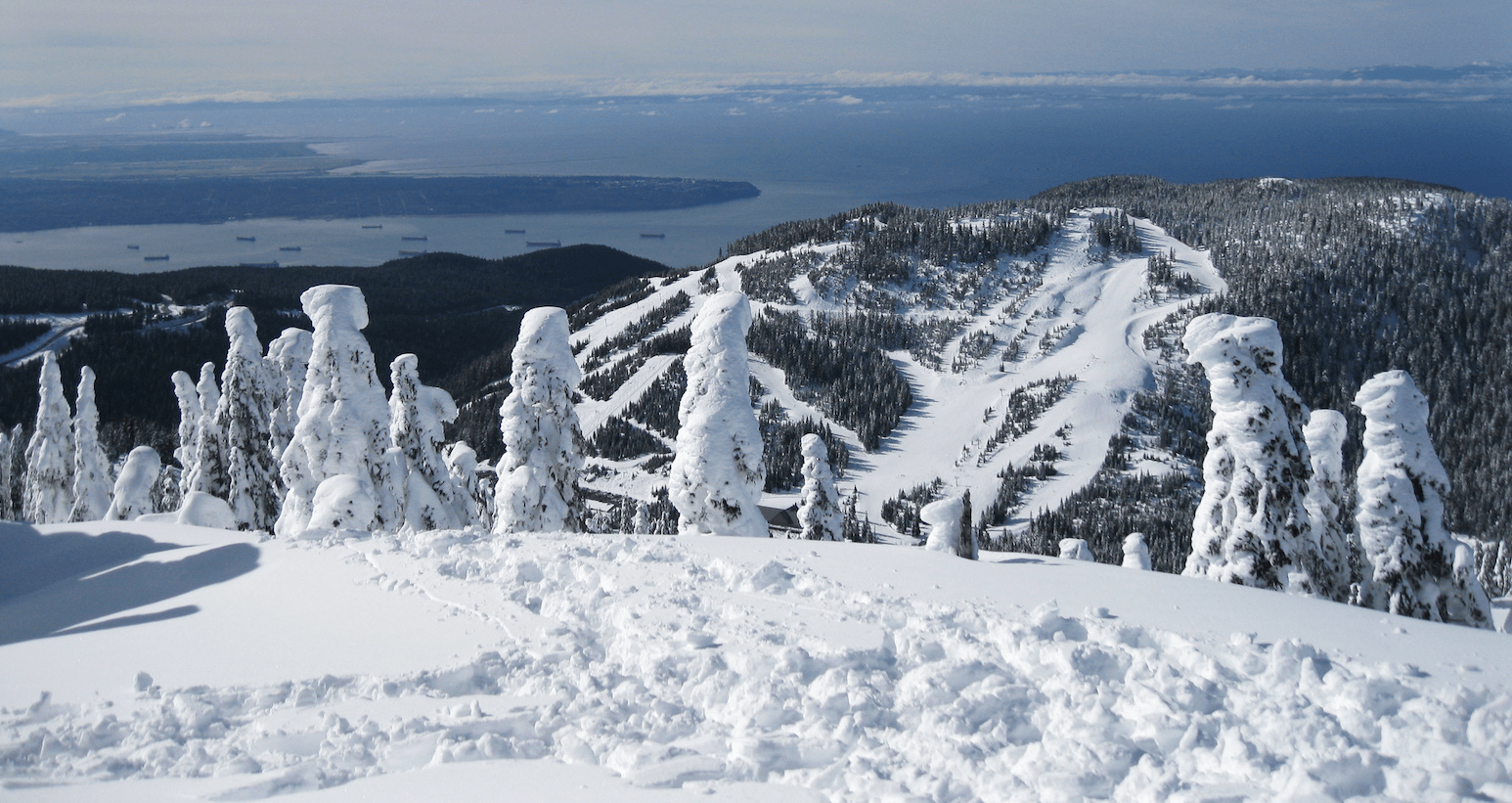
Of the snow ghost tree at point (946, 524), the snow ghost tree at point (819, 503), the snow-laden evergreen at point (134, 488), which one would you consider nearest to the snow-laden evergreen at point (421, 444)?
the snow ghost tree at point (819, 503)

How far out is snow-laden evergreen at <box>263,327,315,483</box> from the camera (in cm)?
3331

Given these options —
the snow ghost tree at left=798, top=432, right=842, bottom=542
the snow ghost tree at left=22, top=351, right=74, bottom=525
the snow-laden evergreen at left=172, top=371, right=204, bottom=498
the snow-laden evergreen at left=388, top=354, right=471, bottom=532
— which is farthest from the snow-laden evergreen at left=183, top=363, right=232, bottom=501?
the snow ghost tree at left=798, top=432, right=842, bottom=542

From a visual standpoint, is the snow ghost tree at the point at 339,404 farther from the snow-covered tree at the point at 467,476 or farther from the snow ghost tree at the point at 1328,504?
the snow ghost tree at the point at 1328,504

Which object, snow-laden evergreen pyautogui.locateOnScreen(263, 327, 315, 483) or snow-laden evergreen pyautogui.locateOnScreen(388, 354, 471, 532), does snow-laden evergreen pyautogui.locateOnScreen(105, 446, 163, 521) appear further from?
snow-laden evergreen pyautogui.locateOnScreen(388, 354, 471, 532)

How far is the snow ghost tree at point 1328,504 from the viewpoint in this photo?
63.6 ft

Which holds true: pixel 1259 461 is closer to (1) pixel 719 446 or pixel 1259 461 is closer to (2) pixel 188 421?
(1) pixel 719 446

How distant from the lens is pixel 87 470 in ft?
146

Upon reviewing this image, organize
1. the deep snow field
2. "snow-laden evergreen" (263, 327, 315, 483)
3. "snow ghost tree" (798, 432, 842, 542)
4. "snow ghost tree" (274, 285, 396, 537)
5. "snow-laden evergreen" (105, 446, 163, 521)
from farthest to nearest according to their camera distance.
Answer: "snow-laden evergreen" (105, 446, 163, 521), "snow-laden evergreen" (263, 327, 315, 483), "snow ghost tree" (798, 432, 842, 542), "snow ghost tree" (274, 285, 396, 537), the deep snow field

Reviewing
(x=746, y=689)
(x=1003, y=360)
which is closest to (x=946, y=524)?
(x=746, y=689)

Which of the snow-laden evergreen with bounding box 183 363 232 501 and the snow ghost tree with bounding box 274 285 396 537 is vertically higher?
the snow ghost tree with bounding box 274 285 396 537

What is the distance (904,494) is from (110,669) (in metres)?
82.1

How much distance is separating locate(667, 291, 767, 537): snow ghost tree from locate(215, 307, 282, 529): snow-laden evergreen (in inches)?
802

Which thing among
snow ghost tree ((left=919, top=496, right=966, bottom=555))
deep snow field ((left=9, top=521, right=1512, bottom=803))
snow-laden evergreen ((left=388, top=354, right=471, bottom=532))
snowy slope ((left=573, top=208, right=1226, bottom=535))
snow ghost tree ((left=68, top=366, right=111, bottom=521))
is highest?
deep snow field ((left=9, top=521, right=1512, bottom=803))

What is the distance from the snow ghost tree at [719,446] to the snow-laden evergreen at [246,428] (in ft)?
66.8
